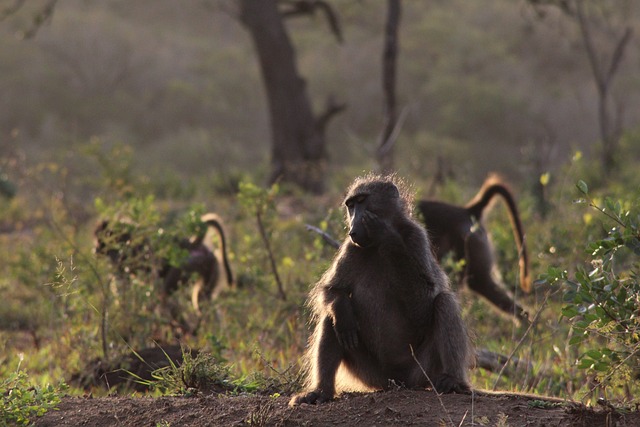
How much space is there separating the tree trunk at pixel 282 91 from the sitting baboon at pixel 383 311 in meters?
9.45

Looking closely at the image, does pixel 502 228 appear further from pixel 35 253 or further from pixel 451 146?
pixel 451 146

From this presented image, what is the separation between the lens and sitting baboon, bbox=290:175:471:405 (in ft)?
11.2

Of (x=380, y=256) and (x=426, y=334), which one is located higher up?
(x=380, y=256)

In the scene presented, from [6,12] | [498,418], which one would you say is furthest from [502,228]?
[6,12]

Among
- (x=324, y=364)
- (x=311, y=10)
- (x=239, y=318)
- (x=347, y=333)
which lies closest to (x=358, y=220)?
(x=347, y=333)

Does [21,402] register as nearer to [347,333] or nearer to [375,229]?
[347,333]

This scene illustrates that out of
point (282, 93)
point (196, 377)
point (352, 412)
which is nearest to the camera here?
point (352, 412)

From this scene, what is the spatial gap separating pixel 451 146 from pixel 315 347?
2220 centimetres

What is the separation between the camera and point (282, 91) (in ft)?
43.7

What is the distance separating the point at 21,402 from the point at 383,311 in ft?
4.38

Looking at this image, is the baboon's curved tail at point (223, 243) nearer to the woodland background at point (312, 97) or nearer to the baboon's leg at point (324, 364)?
the woodland background at point (312, 97)

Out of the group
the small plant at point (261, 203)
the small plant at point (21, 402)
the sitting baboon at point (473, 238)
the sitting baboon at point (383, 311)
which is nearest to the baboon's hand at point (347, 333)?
the sitting baboon at point (383, 311)

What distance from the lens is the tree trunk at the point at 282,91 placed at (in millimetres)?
13156

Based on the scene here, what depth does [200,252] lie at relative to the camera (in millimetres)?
6750
